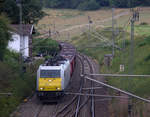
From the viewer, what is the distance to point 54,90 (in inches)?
715

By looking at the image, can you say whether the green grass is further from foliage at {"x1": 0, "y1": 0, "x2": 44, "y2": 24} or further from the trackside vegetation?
foliage at {"x1": 0, "y1": 0, "x2": 44, "y2": 24}

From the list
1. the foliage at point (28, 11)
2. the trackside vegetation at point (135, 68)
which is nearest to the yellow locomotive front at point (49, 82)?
the trackside vegetation at point (135, 68)

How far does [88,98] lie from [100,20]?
101 ft

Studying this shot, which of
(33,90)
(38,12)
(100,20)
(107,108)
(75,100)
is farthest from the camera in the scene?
(100,20)

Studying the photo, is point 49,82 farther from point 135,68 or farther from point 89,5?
point 89,5

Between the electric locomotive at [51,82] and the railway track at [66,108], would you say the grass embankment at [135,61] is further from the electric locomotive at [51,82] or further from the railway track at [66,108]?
the electric locomotive at [51,82]

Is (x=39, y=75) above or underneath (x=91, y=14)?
underneath

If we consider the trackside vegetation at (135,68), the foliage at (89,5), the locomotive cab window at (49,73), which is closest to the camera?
the trackside vegetation at (135,68)

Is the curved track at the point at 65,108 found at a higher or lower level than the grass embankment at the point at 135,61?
lower

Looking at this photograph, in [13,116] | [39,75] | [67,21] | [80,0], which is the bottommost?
[13,116]

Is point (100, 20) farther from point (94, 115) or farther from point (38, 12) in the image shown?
point (94, 115)

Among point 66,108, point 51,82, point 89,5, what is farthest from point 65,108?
point 89,5

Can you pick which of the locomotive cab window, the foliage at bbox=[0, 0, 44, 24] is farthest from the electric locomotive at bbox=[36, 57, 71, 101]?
the foliage at bbox=[0, 0, 44, 24]

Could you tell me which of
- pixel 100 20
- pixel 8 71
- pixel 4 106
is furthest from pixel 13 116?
pixel 100 20
